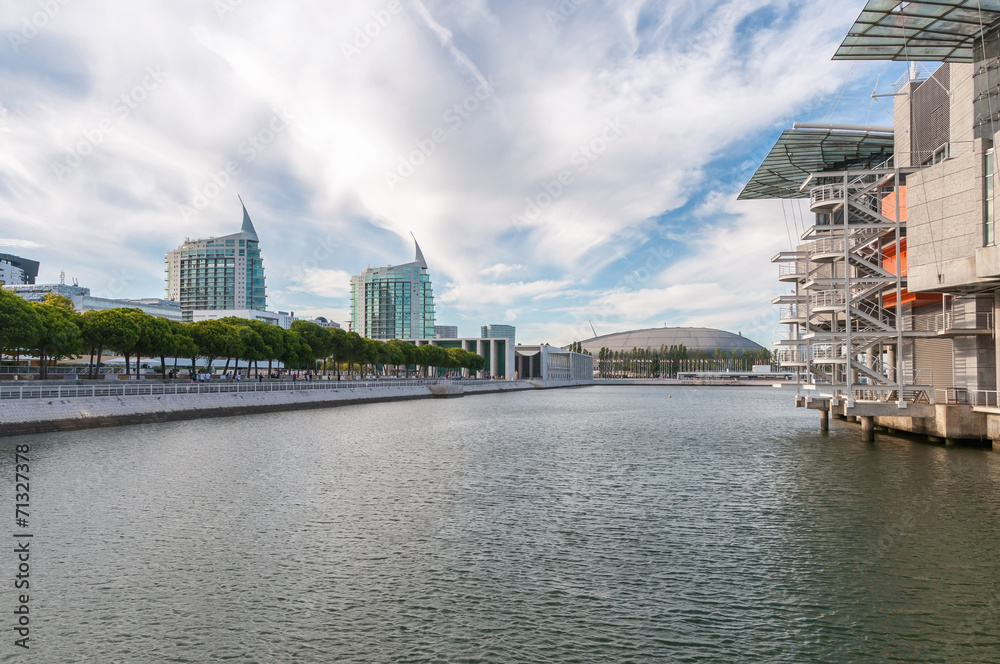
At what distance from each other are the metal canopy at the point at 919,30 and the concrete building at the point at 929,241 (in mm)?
54

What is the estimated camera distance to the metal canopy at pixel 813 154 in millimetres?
49438

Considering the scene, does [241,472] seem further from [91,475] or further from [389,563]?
[389,563]

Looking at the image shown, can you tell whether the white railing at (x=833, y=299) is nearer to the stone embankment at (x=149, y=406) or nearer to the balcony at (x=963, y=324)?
the balcony at (x=963, y=324)

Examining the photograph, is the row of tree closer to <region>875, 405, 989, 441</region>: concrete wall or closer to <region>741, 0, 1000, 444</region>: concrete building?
<region>741, 0, 1000, 444</region>: concrete building

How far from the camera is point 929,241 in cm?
3381

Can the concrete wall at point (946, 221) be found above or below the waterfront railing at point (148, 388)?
above

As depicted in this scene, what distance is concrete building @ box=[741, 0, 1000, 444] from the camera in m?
31.7

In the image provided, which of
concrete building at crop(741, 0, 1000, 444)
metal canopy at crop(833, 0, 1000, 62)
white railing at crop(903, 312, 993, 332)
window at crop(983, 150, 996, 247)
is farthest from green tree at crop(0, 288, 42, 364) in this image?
white railing at crop(903, 312, 993, 332)

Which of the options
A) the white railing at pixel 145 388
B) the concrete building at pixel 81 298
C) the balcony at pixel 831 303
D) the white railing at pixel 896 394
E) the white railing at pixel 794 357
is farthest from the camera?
the concrete building at pixel 81 298

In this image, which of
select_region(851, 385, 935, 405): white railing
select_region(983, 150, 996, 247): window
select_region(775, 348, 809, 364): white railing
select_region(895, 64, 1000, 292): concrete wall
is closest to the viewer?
select_region(983, 150, 996, 247): window

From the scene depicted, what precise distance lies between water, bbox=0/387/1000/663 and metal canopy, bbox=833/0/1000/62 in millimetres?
20444

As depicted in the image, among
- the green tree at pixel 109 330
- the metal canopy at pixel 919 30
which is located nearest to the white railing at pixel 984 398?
the metal canopy at pixel 919 30

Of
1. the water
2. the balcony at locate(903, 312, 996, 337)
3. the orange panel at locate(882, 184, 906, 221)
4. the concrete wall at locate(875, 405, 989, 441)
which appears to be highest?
the orange panel at locate(882, 184, 906, 221)

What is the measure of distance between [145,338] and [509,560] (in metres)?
59.0
